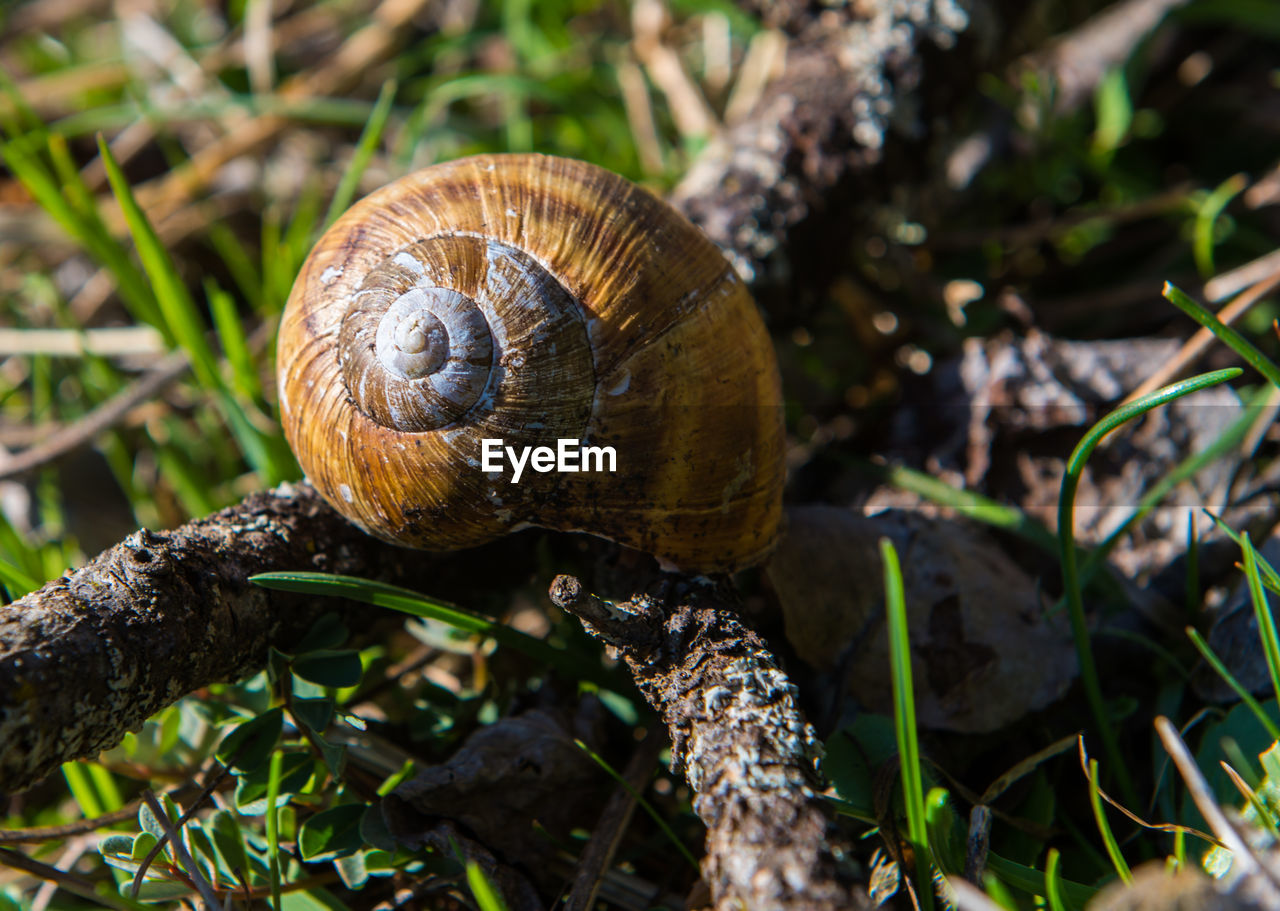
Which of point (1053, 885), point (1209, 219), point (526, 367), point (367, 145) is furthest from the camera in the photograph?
point (367, 145)

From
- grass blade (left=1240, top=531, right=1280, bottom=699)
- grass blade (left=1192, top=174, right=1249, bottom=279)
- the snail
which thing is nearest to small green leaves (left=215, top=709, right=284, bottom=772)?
the snail

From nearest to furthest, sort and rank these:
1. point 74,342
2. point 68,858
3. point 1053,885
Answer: point 1053,885, point 68,858, point 74,342

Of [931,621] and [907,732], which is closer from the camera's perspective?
[907,732]

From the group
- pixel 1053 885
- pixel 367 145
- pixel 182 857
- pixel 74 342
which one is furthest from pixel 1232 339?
pixel 74 342

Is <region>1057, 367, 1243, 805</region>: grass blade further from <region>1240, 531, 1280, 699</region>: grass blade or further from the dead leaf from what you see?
<region>1240, 531, 1280, 699</region>: grass blade

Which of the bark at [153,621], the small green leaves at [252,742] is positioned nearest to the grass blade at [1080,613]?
the bark at [153,621]

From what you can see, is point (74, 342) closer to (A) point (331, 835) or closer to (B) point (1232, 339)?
(A) point (331, 835)
